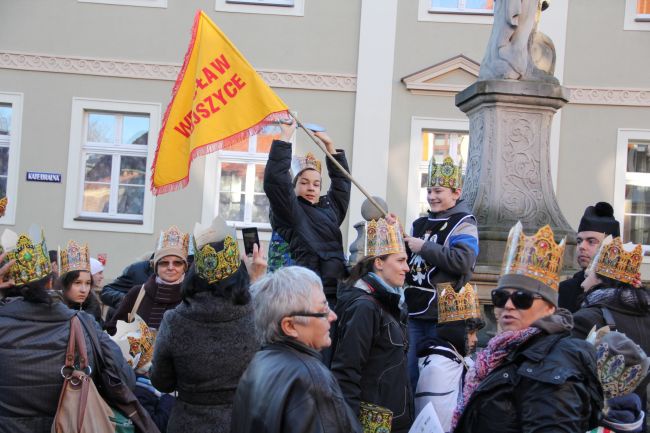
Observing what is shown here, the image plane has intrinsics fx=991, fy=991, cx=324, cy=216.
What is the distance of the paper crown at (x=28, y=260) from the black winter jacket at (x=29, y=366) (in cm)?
15

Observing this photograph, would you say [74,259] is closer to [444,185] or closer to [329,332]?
[444,185]

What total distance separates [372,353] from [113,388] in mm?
1260

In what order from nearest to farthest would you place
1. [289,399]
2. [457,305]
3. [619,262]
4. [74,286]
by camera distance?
1. [289,399]
2. [619,262]
3. [457,305]
4. [74,286]

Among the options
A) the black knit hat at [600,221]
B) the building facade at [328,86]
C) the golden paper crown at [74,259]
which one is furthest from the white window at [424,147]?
the golden paper crown at [74,259]

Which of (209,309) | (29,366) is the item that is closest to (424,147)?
(209,309)

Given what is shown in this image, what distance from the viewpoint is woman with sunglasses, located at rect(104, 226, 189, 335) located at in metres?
6.15

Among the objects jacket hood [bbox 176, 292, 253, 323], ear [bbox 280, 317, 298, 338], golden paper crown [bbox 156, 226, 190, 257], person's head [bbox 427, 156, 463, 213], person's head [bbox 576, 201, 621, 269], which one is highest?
person's head [bbox 427, 156, 463, 213]

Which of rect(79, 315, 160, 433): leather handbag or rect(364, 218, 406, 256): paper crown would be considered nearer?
rect(79, 315, 160, 433): leather handbag

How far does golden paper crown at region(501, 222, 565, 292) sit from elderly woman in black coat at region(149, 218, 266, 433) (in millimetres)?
1267

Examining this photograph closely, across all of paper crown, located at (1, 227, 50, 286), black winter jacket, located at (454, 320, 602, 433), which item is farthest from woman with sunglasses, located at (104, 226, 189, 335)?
black winter jacket, located at (454, 320, 602, 433)

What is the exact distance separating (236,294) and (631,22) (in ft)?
44.1

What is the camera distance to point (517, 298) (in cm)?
372

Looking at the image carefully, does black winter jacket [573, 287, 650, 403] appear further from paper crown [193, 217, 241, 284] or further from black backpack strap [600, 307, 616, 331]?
paper crown [193, 217, 241, 284]

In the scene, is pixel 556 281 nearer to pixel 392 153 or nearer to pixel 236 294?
pixel 236 294
